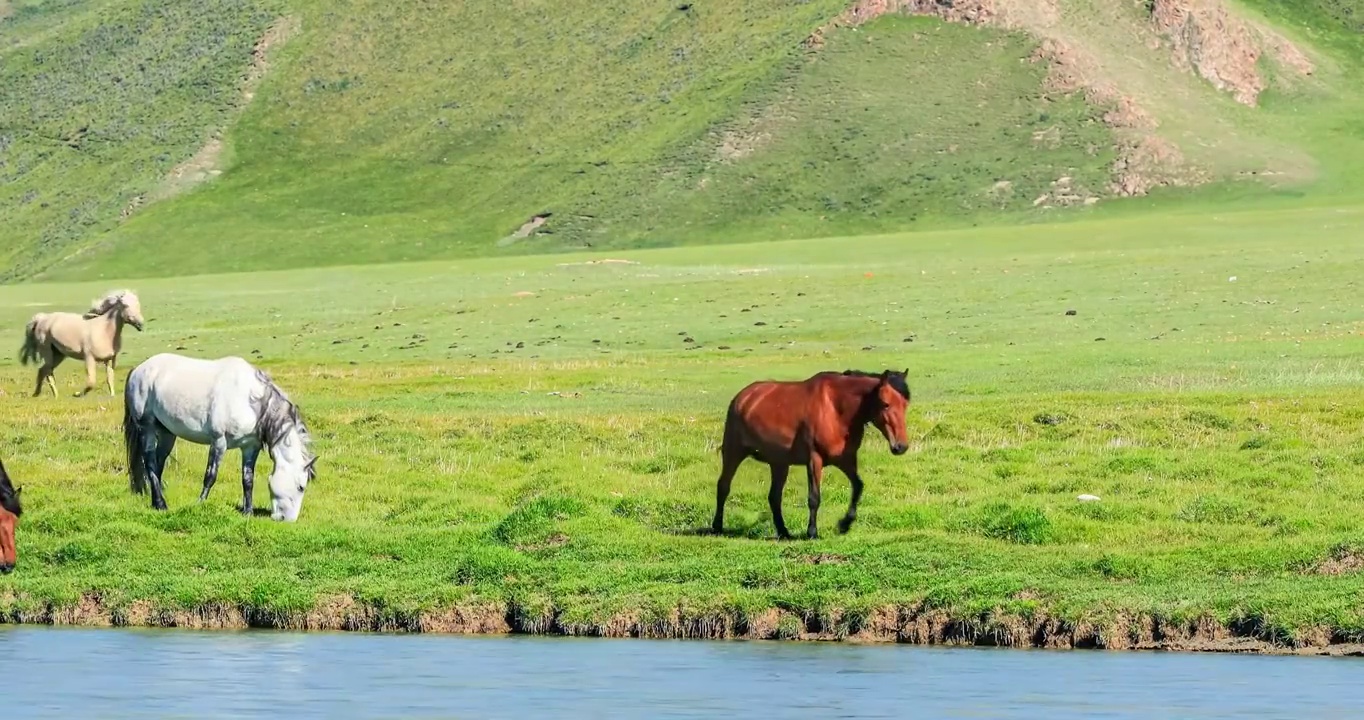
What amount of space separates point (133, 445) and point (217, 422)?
4.21 feet

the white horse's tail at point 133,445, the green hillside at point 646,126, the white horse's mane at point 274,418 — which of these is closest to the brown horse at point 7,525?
the white horse's mane at point 274,418

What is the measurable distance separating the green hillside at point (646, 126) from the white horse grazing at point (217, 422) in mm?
95713

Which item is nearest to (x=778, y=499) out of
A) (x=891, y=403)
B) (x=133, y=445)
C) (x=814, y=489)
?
(x=814, y=489)

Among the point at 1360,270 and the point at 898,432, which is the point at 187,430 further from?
the point at 1360,270

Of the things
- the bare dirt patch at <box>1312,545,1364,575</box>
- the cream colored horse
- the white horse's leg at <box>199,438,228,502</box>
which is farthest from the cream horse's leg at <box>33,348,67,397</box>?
the bare dirt patch at <box>1312,545,1364,575</box>

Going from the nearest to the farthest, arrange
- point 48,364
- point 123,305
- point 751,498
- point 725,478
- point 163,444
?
point 725,478 → point 751,498 → point 163,444 → point 123,305 → point 48,364

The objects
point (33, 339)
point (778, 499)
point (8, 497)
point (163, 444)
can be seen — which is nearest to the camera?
point (8, 497)

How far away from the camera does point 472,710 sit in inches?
596

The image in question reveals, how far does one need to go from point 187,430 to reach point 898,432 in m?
7.86

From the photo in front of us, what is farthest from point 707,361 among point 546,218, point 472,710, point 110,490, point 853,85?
point 853,85

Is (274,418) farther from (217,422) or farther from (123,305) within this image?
(123,305)

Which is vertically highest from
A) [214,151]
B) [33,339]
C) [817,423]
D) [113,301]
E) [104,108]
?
[104,108]

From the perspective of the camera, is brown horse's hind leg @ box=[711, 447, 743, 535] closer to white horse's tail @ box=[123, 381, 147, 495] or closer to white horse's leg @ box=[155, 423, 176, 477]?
white horse's leg @ box=[155, 423, 176, 477]

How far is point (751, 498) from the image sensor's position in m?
24.0
